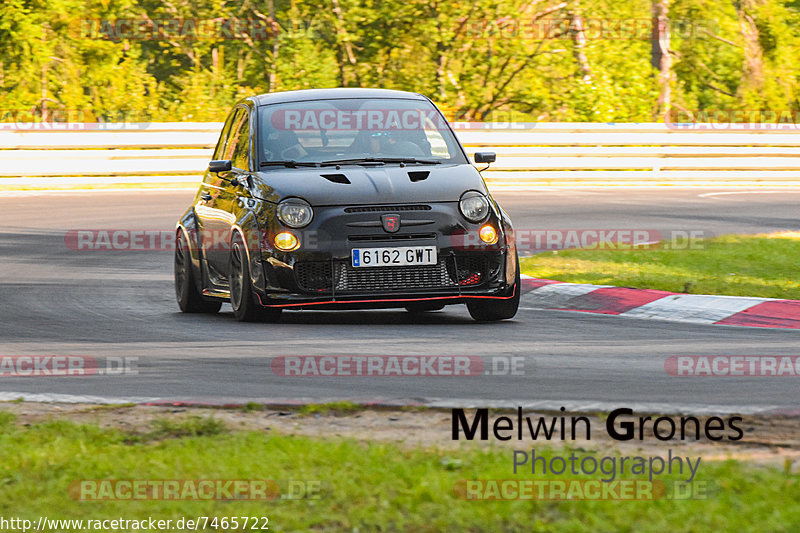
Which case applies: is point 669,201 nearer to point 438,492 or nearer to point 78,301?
point 78,301

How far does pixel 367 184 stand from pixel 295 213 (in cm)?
53

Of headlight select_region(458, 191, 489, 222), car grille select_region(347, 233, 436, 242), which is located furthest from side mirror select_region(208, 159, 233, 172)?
headlight select_region(458, 191, 489, 222)

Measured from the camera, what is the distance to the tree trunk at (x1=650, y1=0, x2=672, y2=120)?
1318 inches

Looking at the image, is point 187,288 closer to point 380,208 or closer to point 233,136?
point 233,136

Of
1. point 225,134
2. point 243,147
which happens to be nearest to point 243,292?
point 243,147

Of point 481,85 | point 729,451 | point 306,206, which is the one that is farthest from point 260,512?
point 481,85

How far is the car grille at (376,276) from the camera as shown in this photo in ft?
28.6

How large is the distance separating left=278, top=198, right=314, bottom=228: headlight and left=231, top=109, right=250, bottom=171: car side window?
3.18ft

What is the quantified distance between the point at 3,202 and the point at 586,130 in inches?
411

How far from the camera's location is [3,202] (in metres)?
20.0

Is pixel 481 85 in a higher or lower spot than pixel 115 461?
higher

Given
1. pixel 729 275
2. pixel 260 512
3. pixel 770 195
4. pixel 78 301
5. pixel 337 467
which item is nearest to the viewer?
pixel 260 512

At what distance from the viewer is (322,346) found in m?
7.99

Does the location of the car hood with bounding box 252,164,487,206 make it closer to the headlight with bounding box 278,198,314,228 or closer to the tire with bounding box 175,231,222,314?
the headlight with bounding box 278,198,314,228
